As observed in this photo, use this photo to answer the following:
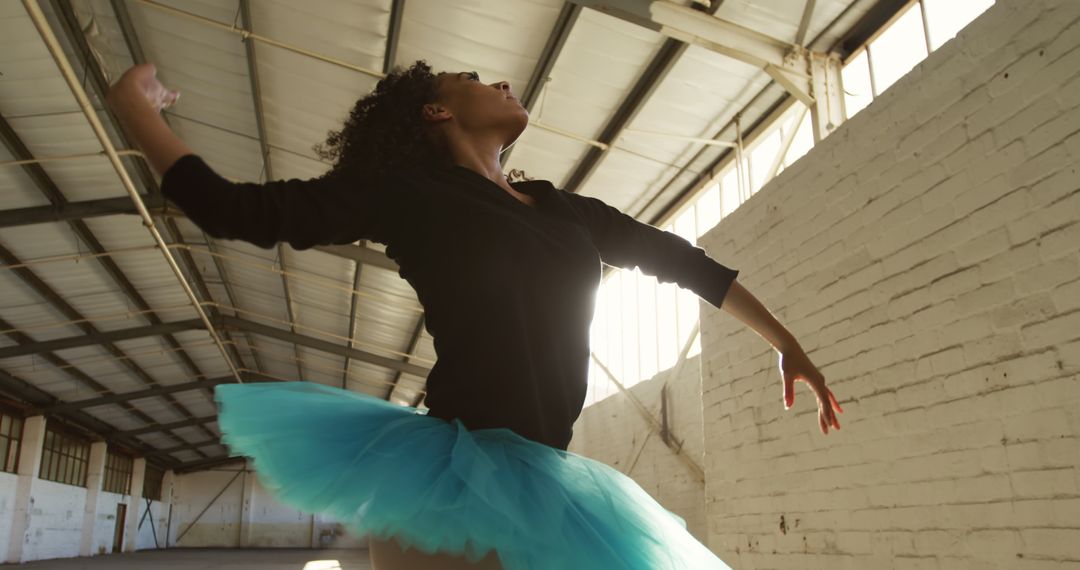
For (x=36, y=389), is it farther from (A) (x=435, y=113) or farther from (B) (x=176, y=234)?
(A) (x=435, y=113)

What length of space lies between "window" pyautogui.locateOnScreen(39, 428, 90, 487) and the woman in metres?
17.4

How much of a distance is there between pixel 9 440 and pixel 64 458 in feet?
9.76

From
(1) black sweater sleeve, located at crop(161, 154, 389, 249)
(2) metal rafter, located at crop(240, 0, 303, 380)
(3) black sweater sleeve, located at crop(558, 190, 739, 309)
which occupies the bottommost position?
(1) black sweater sleeve, located at crop(161, 154, 389, 249)

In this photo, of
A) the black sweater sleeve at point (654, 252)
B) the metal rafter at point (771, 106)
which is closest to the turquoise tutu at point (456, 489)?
the black sweater sleeve at point (654, 252)

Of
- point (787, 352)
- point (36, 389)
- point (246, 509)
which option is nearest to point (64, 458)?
point (36, 389)

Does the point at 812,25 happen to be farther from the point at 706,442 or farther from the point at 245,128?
the point at 245,128

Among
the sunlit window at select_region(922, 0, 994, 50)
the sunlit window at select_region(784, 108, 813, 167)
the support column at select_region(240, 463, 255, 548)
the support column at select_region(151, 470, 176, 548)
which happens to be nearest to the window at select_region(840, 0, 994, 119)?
the sunlit window at select_region(922, 0, 994, 50)

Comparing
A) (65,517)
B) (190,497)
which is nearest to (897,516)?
(65,517)

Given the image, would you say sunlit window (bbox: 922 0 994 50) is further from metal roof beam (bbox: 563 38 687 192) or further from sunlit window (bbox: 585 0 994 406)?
metal roof beam (bbox: 563 38 687 192)

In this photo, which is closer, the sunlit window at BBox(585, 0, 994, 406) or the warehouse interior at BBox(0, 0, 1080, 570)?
the warehouse interior at BBox(0, 0, 1080, 570)

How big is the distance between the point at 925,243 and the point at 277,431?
283 cm

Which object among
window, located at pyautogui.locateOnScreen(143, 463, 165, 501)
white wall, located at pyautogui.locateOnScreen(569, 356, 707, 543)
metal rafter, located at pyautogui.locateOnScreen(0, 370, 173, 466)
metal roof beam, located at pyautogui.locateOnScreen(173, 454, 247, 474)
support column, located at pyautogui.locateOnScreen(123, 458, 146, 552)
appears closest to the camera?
white wall, located at pyautogui.locateOnScreen(569, 356, 707, 543)

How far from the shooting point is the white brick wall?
103 inches

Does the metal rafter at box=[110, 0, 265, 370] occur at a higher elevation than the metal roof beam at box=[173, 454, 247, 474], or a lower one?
higher
